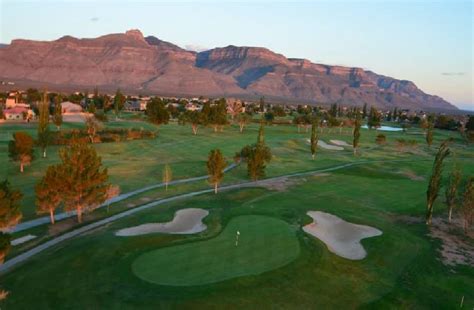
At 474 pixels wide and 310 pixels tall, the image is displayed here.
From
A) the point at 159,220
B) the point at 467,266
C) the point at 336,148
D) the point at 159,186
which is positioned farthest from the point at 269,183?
the point at 336,148

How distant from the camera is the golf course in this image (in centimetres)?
2638

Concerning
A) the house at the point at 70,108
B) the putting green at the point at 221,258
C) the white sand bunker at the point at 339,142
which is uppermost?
the house at the point at 70,108

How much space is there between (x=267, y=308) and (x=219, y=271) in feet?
15.6

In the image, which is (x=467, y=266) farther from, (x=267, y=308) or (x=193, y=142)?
(x=193, y=142)

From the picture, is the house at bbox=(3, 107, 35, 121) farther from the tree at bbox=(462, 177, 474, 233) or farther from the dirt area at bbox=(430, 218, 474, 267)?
the tree at bbox=(462, 177, 474, 233)

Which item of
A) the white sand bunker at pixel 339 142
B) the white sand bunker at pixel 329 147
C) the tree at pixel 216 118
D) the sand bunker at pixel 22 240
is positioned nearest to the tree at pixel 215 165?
the sand bunker at pixel 22 240

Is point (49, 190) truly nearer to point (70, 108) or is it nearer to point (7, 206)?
point (7, 206)

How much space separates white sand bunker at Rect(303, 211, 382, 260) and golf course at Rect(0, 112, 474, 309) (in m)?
0.21

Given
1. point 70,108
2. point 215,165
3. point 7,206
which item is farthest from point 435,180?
point 70,108

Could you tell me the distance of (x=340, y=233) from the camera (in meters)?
41.0

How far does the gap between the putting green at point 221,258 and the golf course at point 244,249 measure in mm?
89

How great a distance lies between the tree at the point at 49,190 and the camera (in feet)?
131

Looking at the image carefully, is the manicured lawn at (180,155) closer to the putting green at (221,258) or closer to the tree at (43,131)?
the tree at (43,131)

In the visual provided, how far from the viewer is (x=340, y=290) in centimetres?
2795
